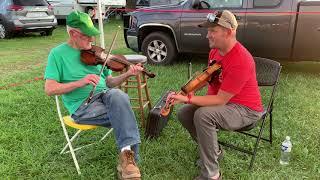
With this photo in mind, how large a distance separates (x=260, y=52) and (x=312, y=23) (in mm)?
980

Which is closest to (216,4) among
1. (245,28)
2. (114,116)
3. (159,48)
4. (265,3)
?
(245,28)

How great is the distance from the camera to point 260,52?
7.21 m

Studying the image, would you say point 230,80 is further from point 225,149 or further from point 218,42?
point 225,149

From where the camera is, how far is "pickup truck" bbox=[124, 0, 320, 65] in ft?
22.4

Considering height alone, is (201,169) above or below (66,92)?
below

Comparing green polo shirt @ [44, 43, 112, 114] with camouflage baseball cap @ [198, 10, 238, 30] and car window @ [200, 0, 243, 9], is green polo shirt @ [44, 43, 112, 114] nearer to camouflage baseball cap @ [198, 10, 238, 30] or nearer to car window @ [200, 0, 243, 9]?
camouflage baseball cap @ [198, 10, 238, 30]

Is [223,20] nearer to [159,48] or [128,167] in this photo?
[128,167]

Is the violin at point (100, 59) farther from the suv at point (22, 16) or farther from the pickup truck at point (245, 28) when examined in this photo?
the suv at point (22, 16)

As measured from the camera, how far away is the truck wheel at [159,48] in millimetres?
7934

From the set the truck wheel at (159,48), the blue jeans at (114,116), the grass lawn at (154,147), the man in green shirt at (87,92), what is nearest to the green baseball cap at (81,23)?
the man in green shirt at (87,92)

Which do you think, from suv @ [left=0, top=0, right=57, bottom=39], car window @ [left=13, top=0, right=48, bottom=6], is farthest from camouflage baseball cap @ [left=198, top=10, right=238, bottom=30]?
car window @ [left=13, top=0, right=48, bottom=6]

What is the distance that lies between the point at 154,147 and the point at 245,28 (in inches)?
150

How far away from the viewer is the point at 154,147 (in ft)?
13.5

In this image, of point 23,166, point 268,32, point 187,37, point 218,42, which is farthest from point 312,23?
point 23,166
